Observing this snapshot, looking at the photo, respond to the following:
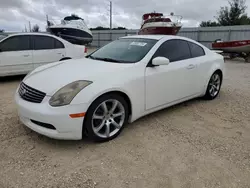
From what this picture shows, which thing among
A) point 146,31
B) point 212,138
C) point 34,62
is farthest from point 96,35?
point 212,138

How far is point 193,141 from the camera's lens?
330cm

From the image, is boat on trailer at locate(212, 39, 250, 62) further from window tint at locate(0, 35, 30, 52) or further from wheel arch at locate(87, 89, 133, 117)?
wheel arch at locate(87, 89, 133, 117)

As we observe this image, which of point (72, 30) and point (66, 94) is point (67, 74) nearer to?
point (66, 94)

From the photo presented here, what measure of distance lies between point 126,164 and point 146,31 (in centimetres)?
1581

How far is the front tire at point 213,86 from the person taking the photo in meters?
5.11

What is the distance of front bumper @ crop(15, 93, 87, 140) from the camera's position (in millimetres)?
2793

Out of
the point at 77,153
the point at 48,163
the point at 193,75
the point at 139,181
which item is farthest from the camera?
the point at 193,75

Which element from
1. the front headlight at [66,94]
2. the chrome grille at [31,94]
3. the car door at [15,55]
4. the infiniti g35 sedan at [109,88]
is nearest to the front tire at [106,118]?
the infiniti g35 sedan at [109,88]

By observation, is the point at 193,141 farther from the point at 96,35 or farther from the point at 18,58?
the point at 96,35

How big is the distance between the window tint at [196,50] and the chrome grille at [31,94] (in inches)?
119

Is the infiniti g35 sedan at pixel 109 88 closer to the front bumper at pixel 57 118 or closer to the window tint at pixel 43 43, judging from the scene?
the front bumper at pixel 57 118

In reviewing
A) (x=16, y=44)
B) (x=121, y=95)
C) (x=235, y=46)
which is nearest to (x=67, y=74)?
(x=121, y=95)

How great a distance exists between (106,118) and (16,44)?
195 inches

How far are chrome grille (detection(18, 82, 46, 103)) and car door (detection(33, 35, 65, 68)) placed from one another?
409 centimetres
